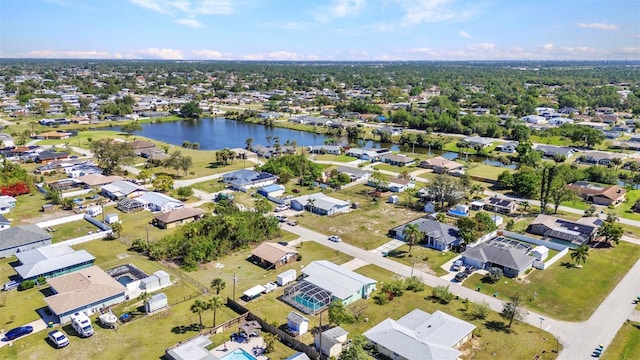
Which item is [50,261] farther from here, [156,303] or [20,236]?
[156,303]

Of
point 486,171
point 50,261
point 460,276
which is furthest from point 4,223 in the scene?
point 486,171

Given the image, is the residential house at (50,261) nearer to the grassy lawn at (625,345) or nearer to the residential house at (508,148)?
the grassy lawn at (625,345)

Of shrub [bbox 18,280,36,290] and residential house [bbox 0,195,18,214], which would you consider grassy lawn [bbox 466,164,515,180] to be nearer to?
shrub [bbox 18,280,36,290]

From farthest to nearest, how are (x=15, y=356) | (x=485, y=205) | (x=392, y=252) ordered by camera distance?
(x=485, y=205) → (x=392, y=252) → (x=15, y=356)

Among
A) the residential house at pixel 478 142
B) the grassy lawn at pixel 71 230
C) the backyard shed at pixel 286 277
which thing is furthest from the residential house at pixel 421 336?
the residential house at pixel 478 142

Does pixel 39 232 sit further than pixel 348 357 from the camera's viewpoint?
Yes

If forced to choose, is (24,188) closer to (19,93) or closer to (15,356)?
(15,356)

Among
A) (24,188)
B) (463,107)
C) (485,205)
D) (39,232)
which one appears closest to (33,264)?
(39,232)
